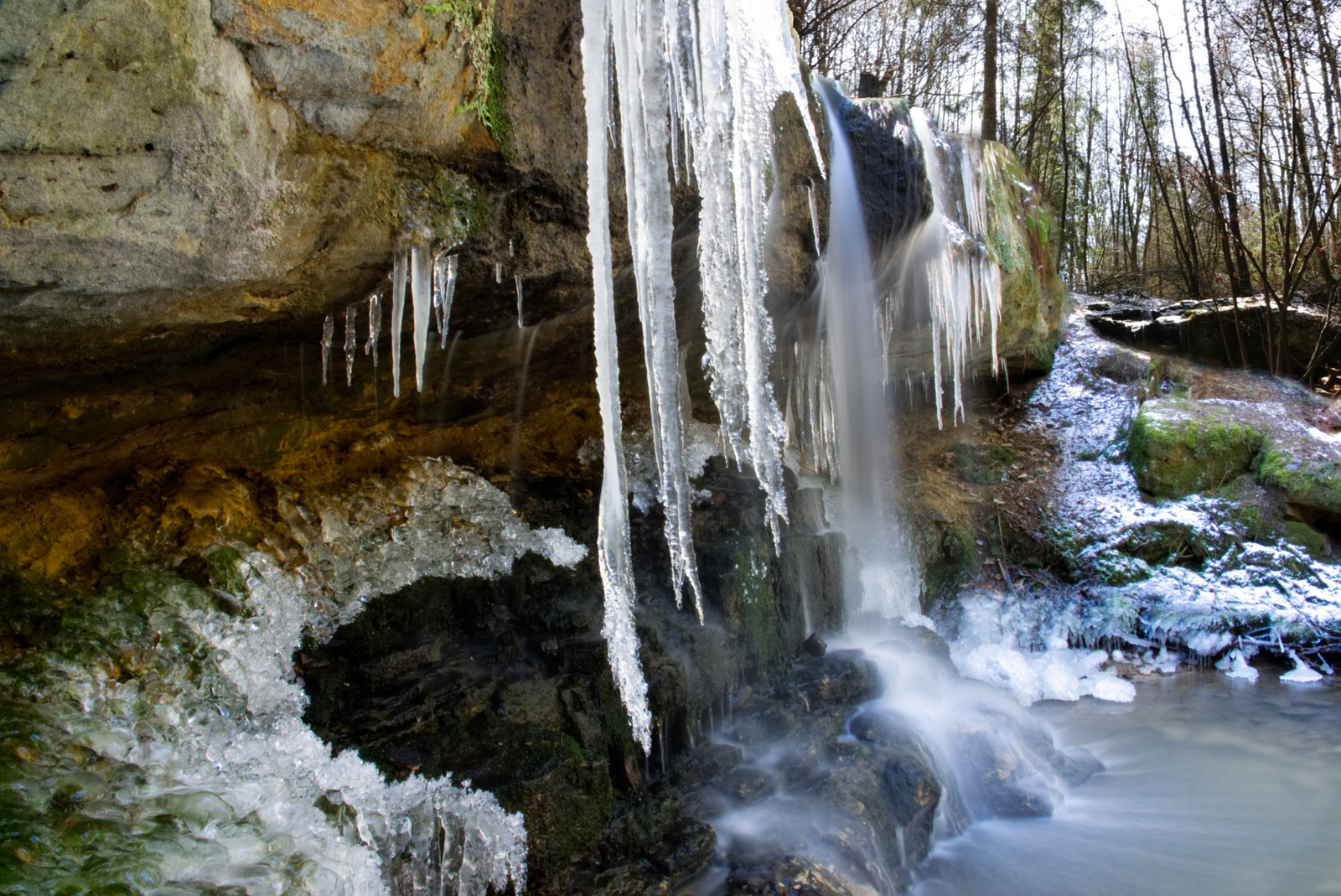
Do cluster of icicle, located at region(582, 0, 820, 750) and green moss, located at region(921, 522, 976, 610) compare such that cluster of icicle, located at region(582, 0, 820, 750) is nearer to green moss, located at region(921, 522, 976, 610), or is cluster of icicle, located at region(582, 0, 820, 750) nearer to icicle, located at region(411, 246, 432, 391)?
icicle, located at region(411, 246, 432, 391)

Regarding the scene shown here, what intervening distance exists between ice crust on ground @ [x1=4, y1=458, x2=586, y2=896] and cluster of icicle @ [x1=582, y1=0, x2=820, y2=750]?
1.09 metres

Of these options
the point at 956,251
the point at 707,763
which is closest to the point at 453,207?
the point at 707,763

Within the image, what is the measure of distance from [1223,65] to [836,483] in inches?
308

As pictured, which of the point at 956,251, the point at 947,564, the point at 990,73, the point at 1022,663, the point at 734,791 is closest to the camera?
the point at 734,791

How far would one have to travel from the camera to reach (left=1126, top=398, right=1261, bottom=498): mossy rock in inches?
286

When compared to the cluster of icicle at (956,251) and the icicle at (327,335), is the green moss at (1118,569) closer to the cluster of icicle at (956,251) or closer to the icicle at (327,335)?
the cluster of icicle at (956,251)

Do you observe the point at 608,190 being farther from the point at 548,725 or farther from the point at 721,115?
the point at 548,725

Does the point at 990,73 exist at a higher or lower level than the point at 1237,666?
higher

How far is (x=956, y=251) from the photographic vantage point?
6082 mm

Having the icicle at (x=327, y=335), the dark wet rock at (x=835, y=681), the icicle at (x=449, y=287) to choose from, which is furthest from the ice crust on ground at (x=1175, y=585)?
the icicle at (x=327, y=335)

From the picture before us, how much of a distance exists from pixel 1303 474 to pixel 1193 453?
0.82m

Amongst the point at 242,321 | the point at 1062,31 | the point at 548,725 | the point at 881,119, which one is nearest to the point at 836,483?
the point at 881,119

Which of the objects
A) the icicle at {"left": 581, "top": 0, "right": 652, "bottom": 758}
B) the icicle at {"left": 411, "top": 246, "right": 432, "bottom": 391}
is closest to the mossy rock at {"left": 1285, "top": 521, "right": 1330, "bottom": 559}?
the icicle at {"left": 581, "top": 0, "right": 652, "bottom": 758}

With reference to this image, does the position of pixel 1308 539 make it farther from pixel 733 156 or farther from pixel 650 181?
pixel 650 181
